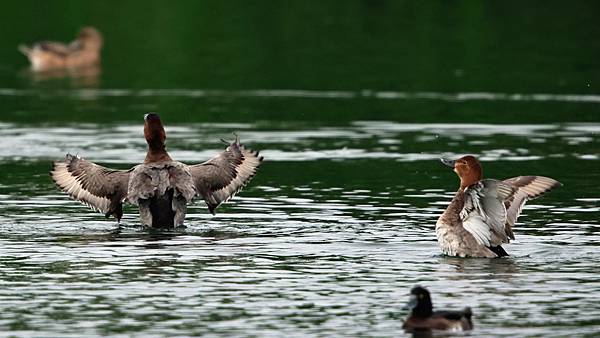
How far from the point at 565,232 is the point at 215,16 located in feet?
119

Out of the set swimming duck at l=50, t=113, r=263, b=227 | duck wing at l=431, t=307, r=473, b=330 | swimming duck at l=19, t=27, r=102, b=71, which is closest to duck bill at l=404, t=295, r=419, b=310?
duck wing at l=431, t=307, r=473, b=330

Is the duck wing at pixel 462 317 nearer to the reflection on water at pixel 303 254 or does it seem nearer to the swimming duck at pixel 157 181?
the reflection on water at pixel 303 254

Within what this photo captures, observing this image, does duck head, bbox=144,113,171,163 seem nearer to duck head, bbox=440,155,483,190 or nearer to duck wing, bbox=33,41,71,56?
duck head, bbox=440,155,483,190

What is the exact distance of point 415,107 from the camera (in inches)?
1265

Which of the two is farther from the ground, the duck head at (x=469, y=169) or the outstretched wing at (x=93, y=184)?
the duck head at (x=469, y=169)

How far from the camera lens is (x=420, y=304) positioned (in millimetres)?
12898

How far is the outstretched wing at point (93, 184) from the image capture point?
18969 millimetres

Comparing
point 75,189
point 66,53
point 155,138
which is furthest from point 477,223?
point 66,53

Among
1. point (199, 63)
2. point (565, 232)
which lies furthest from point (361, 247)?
point (199, 63)

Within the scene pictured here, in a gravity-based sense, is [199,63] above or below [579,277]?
above

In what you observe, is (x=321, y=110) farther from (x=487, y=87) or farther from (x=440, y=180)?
(x=440, y=180)

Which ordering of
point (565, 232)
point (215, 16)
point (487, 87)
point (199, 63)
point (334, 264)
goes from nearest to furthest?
1. point (334, 264)
2. point (565, 232)
3. point (487, 87)
4. point (199, 63)
5. point (215, 16)

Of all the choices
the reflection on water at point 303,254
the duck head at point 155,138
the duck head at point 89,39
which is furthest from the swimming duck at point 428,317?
the duck head at point 89,39

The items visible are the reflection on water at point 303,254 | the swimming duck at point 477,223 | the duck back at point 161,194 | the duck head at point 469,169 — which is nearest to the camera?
the reflection on water at point 303,254
